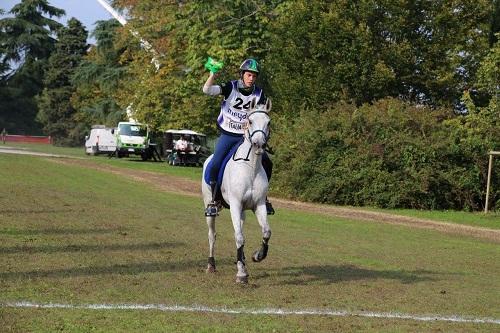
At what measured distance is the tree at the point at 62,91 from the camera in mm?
107625

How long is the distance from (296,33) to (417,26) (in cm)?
663

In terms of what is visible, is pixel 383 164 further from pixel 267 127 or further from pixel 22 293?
pixel 22 293

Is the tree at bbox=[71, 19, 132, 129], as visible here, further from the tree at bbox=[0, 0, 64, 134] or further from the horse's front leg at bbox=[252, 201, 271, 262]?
the horse's front leg at bbox=[252, 201, 271, 262]

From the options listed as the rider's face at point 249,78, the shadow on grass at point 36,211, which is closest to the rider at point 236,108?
the rider's face at point 249,78

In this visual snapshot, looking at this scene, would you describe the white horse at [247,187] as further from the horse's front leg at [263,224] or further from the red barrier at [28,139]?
the red barrier at [28,139]

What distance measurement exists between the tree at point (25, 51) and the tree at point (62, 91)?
15.1 ft

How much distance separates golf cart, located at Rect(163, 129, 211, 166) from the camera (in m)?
59.5

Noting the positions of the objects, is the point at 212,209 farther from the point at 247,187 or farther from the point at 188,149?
the point at 188,149

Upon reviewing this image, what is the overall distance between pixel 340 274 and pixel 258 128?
3.15 meters

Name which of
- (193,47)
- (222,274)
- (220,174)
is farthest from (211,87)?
(193,47)

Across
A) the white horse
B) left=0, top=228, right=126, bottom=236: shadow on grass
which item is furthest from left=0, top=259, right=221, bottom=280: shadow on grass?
left=0, top=228, right=126, bottom=236: shadow on grass

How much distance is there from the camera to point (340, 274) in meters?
12.6

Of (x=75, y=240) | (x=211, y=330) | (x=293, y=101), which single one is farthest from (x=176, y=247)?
(x=293, y=101)

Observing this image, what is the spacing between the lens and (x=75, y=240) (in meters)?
14.7
